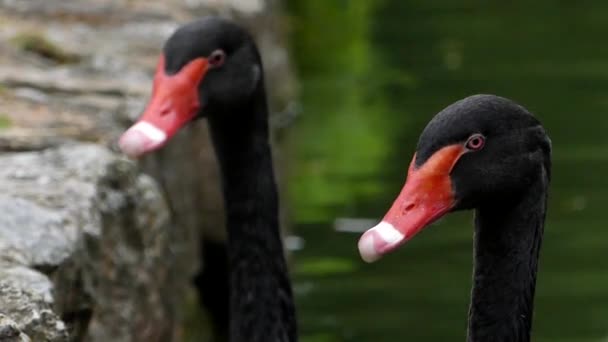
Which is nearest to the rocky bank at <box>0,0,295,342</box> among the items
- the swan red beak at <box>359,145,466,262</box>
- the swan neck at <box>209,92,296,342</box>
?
the swan neck at <box>209,92,296,342</box>

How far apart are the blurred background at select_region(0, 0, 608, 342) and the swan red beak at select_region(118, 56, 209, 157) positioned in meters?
0.58

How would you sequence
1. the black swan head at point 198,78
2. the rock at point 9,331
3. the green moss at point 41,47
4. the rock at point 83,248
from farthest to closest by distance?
1. the green moss at point 41,47
2. the black swan head at point 198,78
3. the rock at point 83,248
4. the rock at point 9,331

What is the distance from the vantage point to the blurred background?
18.4 feet

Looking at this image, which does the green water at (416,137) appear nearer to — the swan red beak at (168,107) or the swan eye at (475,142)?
the swan red beak at (168,107)

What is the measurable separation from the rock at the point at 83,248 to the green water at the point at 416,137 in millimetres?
1792

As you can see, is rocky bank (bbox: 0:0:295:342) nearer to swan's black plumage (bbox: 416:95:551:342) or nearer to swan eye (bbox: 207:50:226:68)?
swan eye (bbox: 207:50:226:68)

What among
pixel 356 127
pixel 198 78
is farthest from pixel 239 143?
pixel 356 127

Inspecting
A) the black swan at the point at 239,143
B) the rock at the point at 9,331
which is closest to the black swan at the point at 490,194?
the rock at the point at 9,331

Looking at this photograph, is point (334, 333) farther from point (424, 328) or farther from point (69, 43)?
point (69, 43)

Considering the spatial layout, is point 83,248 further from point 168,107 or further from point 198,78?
point 198,78

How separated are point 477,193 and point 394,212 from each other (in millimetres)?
270

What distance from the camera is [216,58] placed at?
4.58 m

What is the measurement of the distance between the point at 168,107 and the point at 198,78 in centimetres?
21

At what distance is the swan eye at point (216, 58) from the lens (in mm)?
4555
